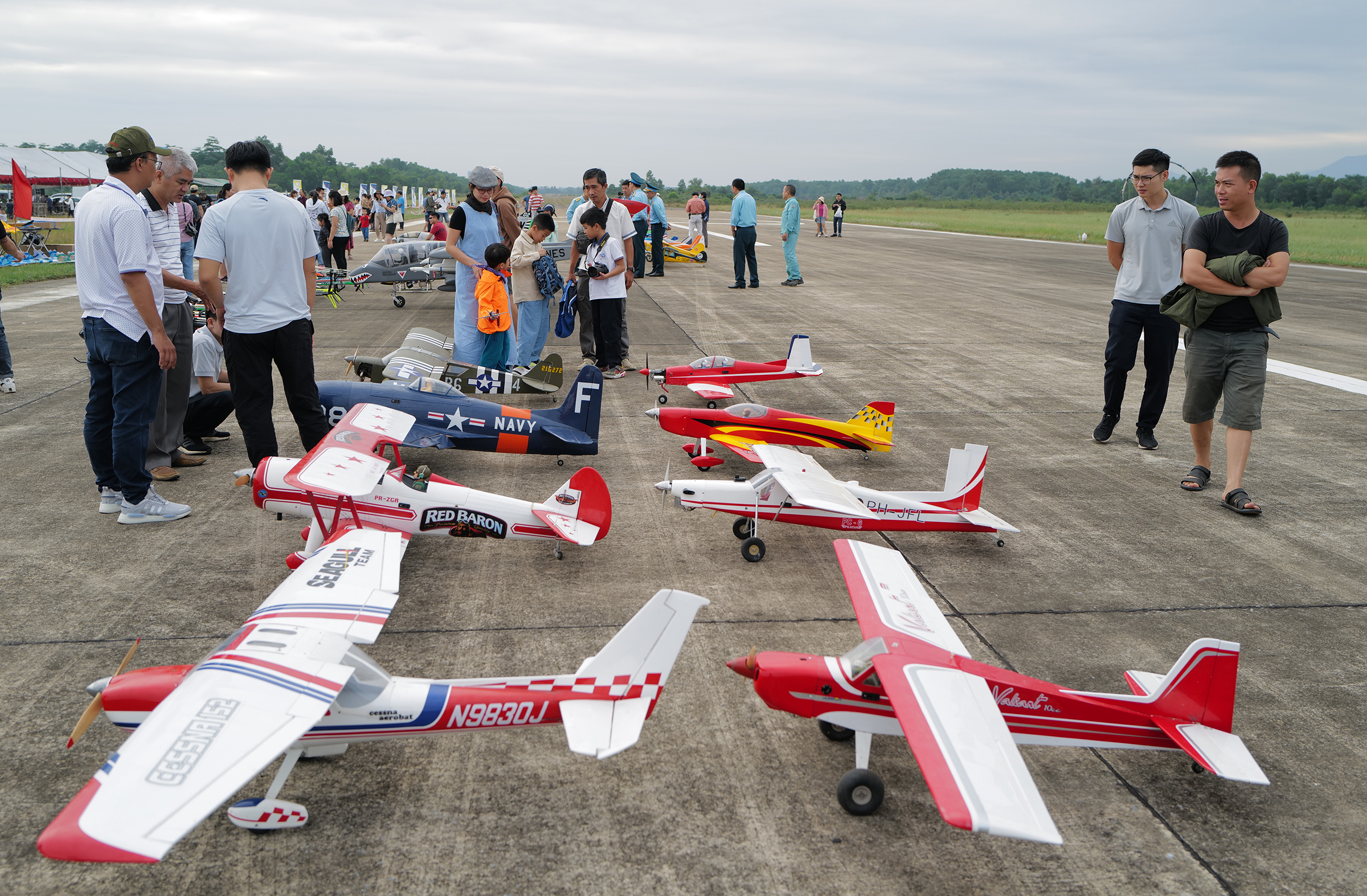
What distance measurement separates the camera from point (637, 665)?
3496mm

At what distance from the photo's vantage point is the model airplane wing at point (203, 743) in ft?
7.82

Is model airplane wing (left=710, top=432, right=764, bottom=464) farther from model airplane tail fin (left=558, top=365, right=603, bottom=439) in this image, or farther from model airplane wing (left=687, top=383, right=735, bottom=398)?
model airplane wing (left=687, top=383, right=735, bottom=398)

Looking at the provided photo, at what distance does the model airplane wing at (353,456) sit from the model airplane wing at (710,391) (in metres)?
4.00

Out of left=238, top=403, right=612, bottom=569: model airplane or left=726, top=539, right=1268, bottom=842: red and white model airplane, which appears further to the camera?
left=238, top=403, right=612, bottom=569: model airplane

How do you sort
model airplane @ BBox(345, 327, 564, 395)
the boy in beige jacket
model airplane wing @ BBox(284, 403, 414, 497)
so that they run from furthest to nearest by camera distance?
1. the boy in beige jacket
2. model airplane @ BBox(345, 327, 564, 395)
3. model airplane wing @ BBox(284, 403, 414, 497)

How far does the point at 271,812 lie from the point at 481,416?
4584 millimetres

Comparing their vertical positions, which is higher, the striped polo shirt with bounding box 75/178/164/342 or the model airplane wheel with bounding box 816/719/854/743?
the striped polo shirt with bounding box 75/178/164/342

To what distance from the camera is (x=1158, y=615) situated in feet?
17.1

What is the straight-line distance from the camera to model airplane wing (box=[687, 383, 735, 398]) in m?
9.58

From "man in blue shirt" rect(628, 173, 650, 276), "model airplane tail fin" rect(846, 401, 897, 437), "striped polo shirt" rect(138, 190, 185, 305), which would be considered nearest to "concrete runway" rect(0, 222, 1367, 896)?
"model airplane tail fin" rect(846, 401, 897, 437)

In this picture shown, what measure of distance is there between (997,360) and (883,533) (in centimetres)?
772

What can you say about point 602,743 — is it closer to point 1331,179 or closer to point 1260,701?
point 1260,701

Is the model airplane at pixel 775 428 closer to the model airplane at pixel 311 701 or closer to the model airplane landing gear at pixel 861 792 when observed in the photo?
the model airplane at pixel 311 701

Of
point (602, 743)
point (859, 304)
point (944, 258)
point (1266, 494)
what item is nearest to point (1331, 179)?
point (944, 258)
